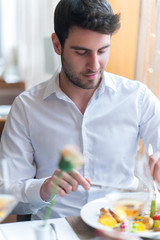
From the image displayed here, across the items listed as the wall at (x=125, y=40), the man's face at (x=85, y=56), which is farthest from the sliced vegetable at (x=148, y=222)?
the wall at (x=125, y=40)

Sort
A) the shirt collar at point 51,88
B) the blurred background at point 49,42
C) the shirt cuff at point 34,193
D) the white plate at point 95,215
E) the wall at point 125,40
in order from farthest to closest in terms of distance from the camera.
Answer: the wall at point 125,40
the blurred background at point 49,42
the shirt collar at point 51,88
the shirt cuff at point 34,193
the white plate at point 95,215

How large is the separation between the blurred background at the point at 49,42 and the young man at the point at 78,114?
1.19m

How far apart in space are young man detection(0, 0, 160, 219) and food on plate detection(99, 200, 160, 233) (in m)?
0.36

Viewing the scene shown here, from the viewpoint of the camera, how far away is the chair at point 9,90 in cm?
382

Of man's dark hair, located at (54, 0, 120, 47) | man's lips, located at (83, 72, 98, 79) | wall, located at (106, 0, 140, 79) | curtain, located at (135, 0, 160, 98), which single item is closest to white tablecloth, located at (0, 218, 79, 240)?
man's lips, located at (83, 72, 98, 79)

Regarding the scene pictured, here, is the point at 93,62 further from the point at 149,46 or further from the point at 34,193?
the point at 149,46

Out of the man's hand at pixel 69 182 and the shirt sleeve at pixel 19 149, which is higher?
the man's hand at pixel 69 182

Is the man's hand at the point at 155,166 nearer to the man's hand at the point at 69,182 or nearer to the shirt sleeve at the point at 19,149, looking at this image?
the man's hand at the point at 69,182

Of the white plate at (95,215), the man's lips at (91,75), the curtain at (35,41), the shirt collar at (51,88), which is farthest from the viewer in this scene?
the curtain at (35,41)

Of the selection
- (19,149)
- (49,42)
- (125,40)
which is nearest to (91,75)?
(19,149)

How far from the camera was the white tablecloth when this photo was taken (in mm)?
1079

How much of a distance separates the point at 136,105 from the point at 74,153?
949mm

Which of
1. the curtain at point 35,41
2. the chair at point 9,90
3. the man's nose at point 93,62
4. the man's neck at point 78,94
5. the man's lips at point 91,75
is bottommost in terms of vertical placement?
the chair at point 9,90

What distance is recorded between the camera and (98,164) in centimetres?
95
